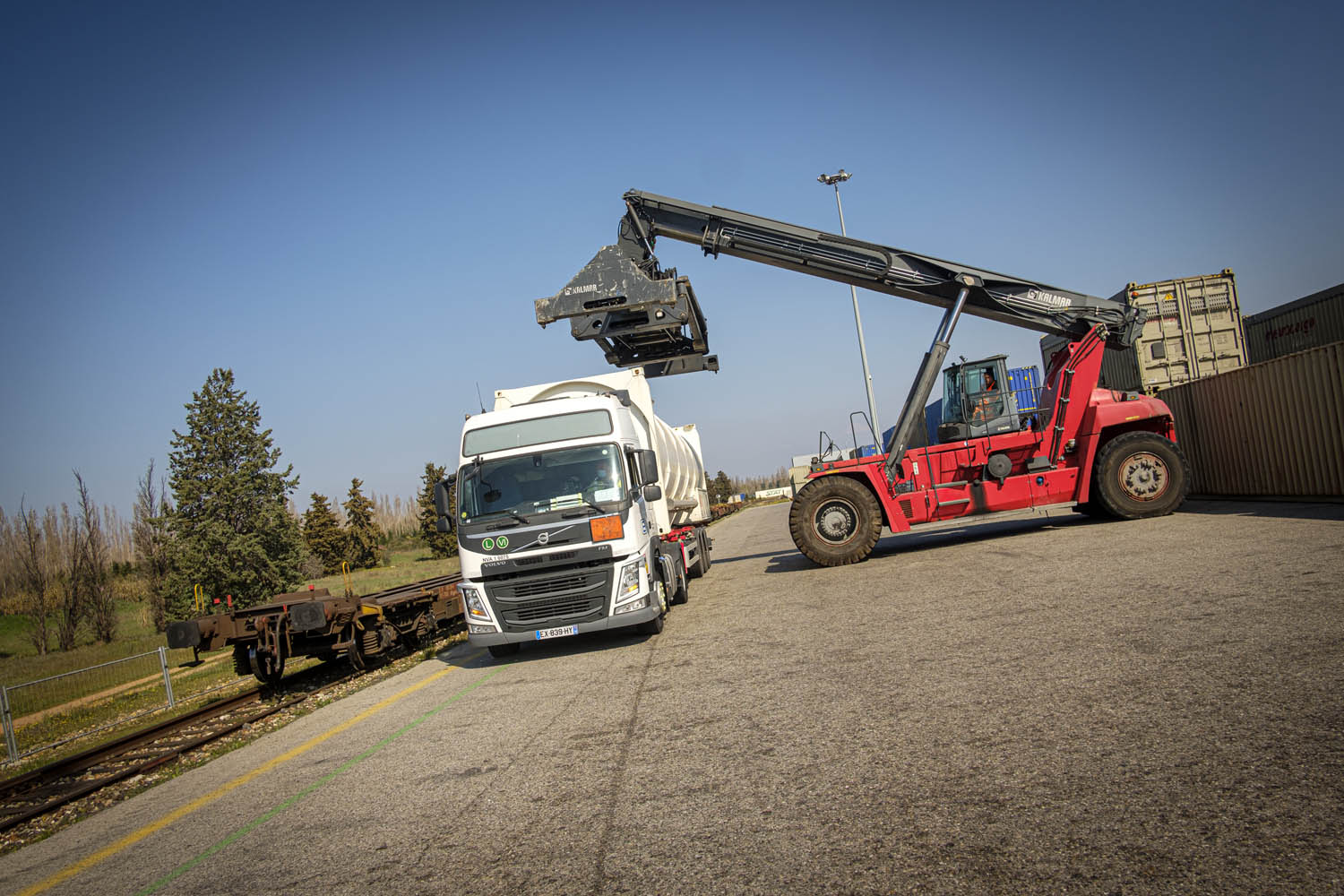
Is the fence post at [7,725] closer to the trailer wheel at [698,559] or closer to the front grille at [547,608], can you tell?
the front grille at [547,608]

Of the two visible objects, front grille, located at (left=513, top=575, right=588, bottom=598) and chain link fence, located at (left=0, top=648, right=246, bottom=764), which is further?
chain link fence, located at (left=0, top=648, right=246, bottom=764)

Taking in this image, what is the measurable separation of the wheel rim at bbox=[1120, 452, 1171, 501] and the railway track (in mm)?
11613

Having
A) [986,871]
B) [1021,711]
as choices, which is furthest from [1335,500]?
[986,871]

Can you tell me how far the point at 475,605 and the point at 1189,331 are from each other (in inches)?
624

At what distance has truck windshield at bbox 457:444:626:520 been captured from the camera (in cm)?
938

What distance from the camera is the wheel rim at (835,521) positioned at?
1258cm

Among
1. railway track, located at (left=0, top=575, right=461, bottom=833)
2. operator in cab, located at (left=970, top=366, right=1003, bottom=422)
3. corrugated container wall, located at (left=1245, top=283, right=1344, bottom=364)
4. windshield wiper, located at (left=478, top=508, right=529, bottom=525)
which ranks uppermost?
corrugated container wall, located at (left=1245, top=283, right=1344, bottom=364)

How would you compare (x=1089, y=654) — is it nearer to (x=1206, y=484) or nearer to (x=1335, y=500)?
(x=1335, y=500)

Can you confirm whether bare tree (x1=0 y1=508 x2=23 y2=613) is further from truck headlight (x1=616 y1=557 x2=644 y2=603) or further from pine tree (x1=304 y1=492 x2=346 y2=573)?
truck headlight (x1=616 y1=557 x2=644 y2=603)

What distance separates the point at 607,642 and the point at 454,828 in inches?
218

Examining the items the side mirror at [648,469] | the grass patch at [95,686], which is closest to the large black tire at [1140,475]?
the side mirror at [648,469]

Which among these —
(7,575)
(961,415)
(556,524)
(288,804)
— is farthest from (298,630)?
(7,575)

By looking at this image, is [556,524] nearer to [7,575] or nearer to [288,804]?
[288,804]

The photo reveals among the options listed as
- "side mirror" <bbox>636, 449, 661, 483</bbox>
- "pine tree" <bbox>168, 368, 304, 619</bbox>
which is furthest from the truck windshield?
"pine tree" <bbox>168, 368, 304, 619</bbox>
